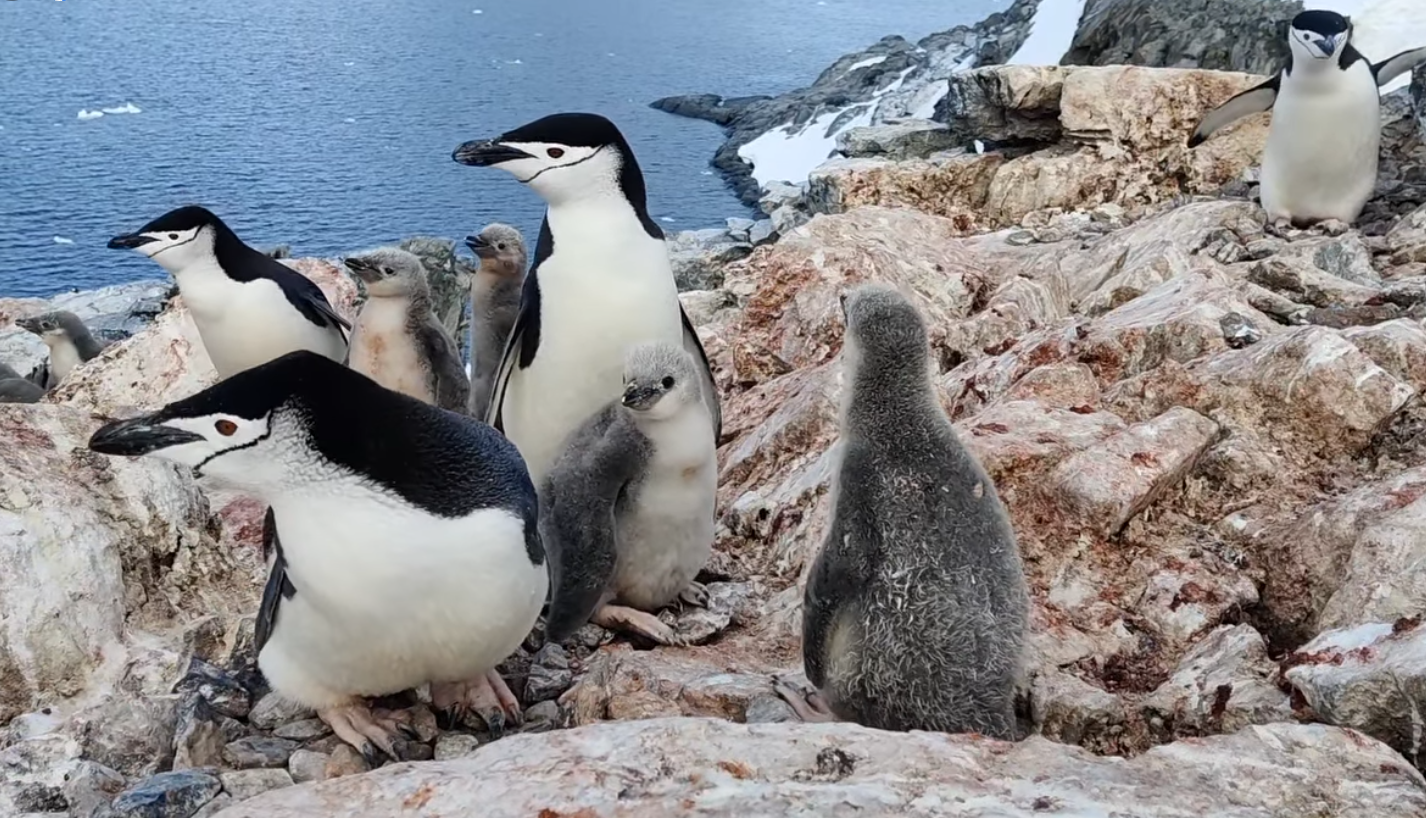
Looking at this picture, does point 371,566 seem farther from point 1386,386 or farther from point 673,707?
point 1386,386

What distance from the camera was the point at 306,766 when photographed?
3.29 m

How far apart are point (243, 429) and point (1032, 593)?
8.26 feet

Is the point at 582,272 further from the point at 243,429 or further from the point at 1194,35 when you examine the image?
the point at 1194,35

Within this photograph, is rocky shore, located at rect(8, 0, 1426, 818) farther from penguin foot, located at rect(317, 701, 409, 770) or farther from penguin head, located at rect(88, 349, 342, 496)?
penguin head, located at rect(88, 349, 342, 496)

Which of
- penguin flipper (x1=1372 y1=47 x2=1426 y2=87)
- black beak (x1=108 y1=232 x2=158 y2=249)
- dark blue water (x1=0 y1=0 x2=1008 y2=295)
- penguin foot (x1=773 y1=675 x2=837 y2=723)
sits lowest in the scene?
dark blue water (x1=0 y1=0 x2=1008 y2=295)

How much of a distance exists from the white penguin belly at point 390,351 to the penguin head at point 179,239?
0.91 metres

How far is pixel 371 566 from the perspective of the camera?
3.05m

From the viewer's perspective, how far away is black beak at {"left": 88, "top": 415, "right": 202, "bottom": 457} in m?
2.98

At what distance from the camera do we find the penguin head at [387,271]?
20.3 ft

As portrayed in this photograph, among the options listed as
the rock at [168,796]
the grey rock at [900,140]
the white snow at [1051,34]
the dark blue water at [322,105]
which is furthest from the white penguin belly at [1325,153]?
the dark blue water at [322,105]

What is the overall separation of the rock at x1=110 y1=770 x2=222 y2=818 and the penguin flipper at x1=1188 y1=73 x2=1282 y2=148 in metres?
9.27

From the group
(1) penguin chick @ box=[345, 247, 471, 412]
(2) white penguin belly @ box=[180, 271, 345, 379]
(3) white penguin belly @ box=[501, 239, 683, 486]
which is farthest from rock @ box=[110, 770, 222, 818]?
(2) white penguin belly @ box=[180, 271, 345, 379]

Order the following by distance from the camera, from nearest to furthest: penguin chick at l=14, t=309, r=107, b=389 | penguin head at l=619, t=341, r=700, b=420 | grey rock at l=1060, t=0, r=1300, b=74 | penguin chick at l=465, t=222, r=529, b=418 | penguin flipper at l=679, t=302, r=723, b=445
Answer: penguin head at l=619, t=341, r=700, b=420 < penguin flipper at l=679, t=302, r=723, b=445 < penguin chick at l=465, t=222, r=529, b=418 < penguin chick at l=14, t=309, r=107, b=389 < grey rock at l=1060, t=0, r=1300, b=74

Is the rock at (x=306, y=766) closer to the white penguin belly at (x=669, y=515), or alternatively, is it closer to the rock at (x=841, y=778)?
the rock at (x=841, y=778)
